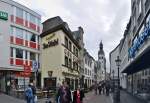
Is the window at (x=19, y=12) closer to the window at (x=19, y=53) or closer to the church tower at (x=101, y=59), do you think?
the window at (x=19, y=53)

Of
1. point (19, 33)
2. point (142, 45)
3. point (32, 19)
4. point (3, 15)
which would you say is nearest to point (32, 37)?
point (32, 19)

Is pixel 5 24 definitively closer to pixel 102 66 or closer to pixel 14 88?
pixel 14 88

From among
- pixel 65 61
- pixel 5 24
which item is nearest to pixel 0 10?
pixel 5 24

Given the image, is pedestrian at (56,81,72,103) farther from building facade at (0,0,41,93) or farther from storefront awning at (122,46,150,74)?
building facade at (0,0,41,93)

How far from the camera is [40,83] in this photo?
51.4 metres

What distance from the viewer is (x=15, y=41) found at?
44.5 meters

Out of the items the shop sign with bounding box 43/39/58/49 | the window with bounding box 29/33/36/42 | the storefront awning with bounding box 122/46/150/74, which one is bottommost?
the storefront awning with bounding box 122/46/150/74

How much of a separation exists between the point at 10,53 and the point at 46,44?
8.65 m

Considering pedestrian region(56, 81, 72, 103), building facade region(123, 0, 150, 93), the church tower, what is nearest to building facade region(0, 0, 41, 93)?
building facade region(123, 0, 150, 93)

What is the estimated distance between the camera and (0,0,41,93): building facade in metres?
41.8

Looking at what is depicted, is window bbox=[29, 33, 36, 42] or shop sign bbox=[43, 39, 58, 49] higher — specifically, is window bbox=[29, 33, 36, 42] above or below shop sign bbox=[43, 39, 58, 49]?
above

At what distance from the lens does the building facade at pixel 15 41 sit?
4178cm

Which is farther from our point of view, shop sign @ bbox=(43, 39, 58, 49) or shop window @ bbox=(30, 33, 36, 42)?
shop window @ bbox=(30, 33, 36, 42)

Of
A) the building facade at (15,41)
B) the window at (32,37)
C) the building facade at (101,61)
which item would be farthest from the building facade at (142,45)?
the building facade at (101,61)
